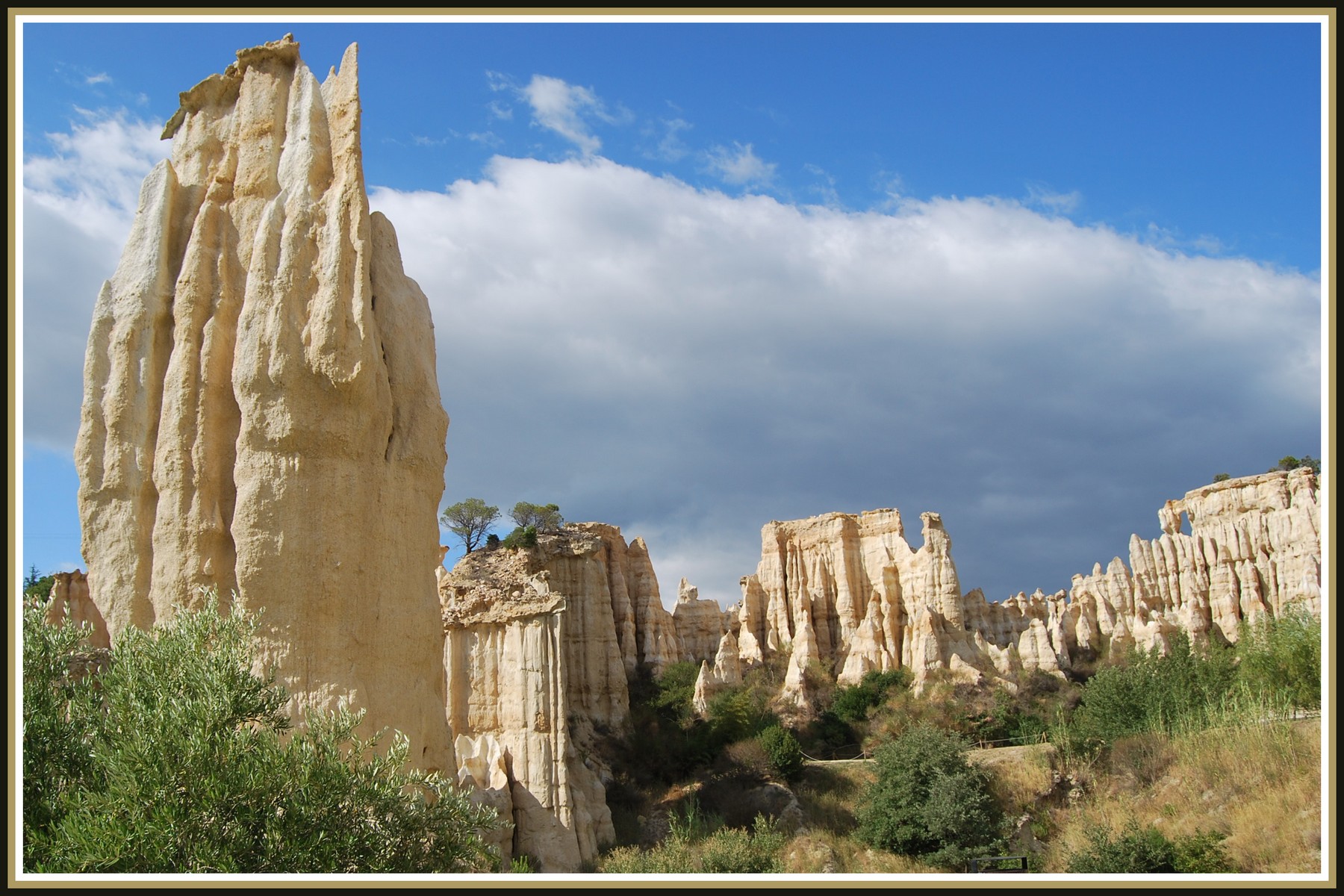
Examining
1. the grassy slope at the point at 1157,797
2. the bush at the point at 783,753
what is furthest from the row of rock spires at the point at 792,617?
the grassy slope at the point at 1157,797

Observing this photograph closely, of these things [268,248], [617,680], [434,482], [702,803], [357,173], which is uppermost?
[357,173]

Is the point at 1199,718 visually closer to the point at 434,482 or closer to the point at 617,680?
the point at 617,680

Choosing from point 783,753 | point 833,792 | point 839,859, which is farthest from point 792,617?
point 839,859

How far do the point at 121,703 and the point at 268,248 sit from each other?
773cm

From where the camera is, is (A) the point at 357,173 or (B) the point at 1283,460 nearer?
(A) the point at 357,173

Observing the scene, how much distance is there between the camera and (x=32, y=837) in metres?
9.81

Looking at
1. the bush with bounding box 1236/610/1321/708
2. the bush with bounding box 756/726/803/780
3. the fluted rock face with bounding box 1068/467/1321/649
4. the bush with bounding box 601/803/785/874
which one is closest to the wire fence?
the bush with bounding box 756/726/803/780

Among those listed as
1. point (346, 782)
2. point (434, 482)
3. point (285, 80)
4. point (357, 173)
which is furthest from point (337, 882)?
point (285, 80)

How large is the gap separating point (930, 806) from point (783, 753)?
844cm

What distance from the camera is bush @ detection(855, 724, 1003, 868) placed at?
27.5m

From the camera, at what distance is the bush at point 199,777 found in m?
9.63

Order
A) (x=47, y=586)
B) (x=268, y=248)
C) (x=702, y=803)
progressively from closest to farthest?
(x=268, y=248) → (x=702, y=803) → (x=47, y=586)

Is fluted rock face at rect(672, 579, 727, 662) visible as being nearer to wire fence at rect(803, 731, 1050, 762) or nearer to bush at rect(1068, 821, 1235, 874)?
wire fence at rect(803, 731, 1050, 762)

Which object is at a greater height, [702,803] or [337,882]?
[337,882]
